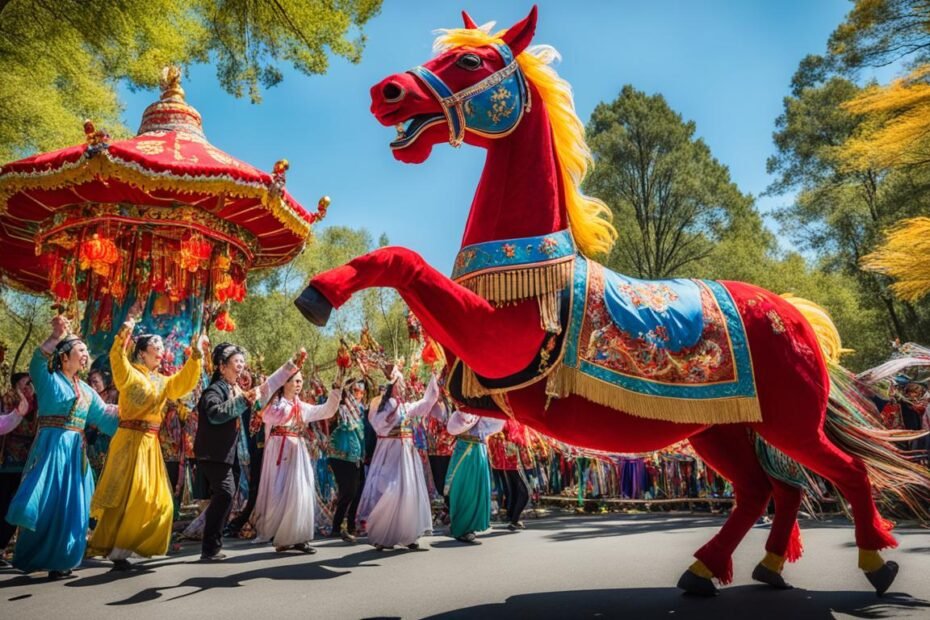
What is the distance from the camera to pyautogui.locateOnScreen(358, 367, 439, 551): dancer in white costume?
24.4 ft

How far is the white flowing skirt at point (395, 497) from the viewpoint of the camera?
293 inches

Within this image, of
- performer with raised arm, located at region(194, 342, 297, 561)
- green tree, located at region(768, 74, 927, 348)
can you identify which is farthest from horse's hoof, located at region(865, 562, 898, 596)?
green tree, located at region(768, 74, 927, 348)

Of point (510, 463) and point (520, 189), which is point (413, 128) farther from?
point (510, 463)

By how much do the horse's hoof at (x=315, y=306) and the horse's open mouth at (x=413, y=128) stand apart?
3.34 feet

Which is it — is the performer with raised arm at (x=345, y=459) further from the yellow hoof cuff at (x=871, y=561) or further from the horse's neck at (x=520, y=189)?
the yellow hoof cuff at (x=871, y=561)

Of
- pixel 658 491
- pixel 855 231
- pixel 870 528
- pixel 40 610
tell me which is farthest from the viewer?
pixel 855 231

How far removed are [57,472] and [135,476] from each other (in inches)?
23.3

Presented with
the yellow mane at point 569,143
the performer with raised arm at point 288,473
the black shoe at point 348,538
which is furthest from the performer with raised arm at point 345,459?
the yellow mane at point 569,143

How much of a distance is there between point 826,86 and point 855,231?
480cm

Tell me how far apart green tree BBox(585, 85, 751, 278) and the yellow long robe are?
708 inches

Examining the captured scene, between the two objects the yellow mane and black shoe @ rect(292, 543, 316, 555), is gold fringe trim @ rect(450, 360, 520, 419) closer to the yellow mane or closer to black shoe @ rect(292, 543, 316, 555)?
the yellow mane

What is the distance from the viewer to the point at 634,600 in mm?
4051

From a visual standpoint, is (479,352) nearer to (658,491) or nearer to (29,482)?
(29,482)

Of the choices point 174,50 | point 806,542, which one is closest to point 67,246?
point 174,50
